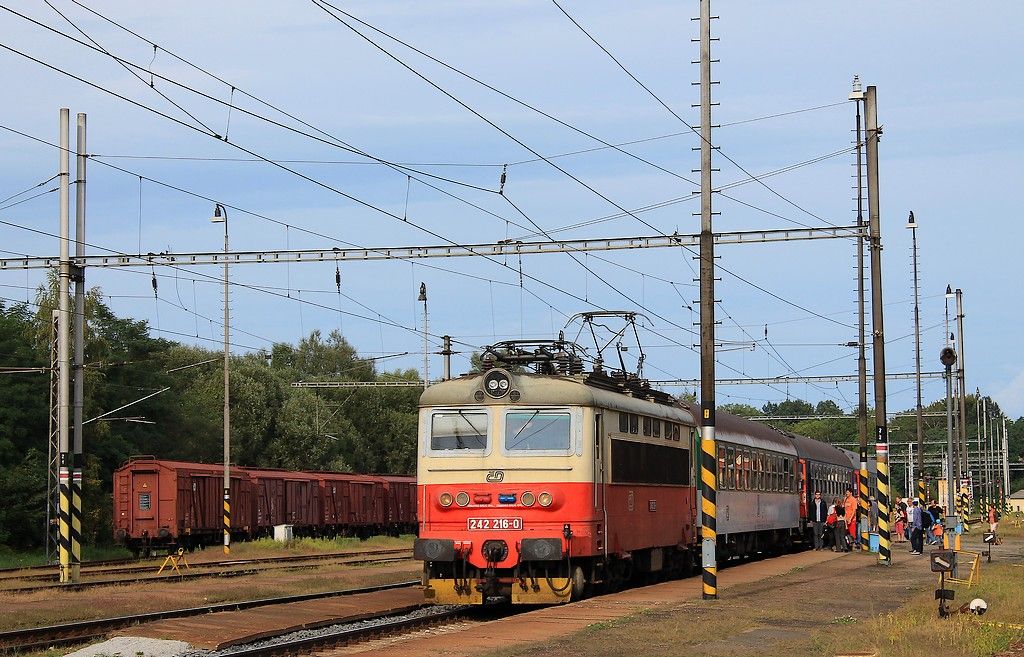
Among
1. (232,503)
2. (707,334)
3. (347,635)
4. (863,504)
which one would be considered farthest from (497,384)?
(232,503)

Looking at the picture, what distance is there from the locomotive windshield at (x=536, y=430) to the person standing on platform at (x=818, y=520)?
21.3 metres

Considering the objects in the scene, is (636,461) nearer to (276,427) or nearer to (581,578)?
(581,578)

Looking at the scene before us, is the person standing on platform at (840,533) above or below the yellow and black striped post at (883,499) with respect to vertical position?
below

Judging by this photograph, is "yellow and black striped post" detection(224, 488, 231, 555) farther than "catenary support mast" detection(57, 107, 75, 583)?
Yes

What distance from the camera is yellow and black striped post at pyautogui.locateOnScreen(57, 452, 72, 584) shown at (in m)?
28.8

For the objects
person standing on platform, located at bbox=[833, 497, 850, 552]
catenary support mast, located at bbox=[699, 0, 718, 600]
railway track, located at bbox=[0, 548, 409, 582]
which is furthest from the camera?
person standing on platform, located at bbox=[833, 497, 850, 552]

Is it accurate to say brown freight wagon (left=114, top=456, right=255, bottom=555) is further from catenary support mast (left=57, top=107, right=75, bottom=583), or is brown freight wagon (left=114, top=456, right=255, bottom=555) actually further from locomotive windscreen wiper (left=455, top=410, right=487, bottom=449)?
locomotive windscreen wiper (left=455, top=410, right=487, bottom=449)

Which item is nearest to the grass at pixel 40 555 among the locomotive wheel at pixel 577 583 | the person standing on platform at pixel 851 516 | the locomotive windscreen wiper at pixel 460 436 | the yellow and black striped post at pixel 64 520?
the yellow and black striped post at pixel 64 520

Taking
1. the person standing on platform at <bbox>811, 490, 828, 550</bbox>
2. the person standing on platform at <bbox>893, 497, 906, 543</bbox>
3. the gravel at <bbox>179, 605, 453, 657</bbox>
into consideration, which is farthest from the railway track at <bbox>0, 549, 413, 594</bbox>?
the person standing on platform at <bbox>893, 497, 906, 543</bbox>

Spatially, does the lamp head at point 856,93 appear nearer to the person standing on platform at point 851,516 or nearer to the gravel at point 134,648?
the person standing on platform at point 851,516

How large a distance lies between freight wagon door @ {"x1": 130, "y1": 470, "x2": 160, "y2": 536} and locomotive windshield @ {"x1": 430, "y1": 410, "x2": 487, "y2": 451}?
91.5 ft

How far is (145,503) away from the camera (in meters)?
47.5

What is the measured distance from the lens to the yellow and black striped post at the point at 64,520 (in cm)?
2884

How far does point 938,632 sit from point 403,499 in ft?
174
